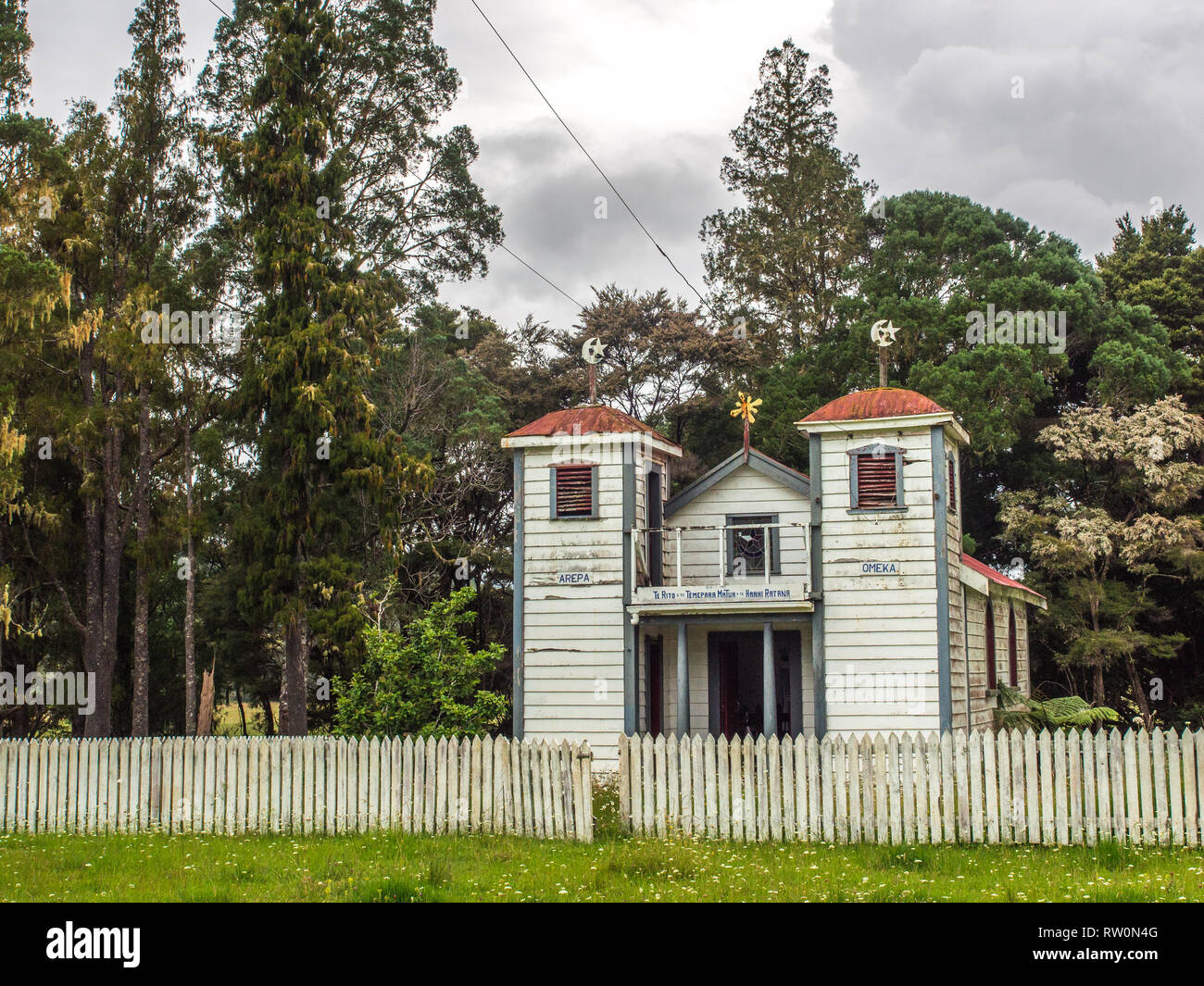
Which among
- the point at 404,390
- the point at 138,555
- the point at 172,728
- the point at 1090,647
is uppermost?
the point at 404,390

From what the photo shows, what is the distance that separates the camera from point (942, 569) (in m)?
19.2

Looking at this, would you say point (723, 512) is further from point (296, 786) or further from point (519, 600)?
point (296, 786)

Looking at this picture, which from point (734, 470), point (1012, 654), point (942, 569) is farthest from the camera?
point (1012, 654)

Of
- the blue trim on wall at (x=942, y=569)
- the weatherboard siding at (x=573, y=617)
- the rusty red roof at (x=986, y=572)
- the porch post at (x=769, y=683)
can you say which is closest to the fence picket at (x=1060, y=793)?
the blue trim on wall at (x=942, y=569)

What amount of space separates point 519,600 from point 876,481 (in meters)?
6.45

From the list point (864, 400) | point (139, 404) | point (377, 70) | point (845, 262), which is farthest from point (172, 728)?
point (845, 262)

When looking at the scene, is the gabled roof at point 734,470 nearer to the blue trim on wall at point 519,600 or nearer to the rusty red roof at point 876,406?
the rusty red roof at point 876,406

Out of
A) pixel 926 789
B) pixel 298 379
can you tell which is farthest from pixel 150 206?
pixel 926 789

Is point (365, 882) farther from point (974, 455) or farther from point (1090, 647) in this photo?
point (974, 455)

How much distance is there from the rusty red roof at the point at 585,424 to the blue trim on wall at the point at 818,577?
10.3ft

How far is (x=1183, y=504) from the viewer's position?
31.6 meters

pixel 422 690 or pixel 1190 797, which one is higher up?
pixel 422 690

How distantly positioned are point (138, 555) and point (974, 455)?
21.8 meters

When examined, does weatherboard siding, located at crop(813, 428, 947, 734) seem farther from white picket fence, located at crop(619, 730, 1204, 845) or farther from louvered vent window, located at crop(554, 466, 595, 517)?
white picket fence, located at crop(619, 730, 1204, 845)
